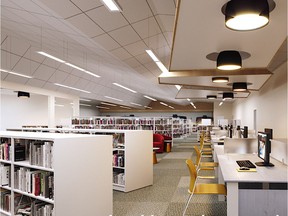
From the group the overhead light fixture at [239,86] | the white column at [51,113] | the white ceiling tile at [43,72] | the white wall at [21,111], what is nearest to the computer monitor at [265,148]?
the overhead light fixture at [239,86]

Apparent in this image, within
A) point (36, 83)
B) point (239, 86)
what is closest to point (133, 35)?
point (239, 86)

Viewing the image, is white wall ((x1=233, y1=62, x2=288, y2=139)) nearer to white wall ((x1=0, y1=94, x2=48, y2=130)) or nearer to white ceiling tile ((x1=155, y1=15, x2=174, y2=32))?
white ceiling tile ((x1=155, y1=15, x2=174, y2=32))

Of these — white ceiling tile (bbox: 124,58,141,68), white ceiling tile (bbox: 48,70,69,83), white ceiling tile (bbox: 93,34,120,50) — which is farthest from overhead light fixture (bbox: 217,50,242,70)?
white ceiling tile (bbox: 48,70,69,83)

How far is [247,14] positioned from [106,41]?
456 cm

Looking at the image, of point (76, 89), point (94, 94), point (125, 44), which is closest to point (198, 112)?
point (94, 94)

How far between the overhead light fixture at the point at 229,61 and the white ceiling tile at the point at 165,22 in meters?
1.71

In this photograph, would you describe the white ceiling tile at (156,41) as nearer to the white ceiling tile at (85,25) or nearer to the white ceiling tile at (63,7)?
the white ceiling tile at (85,25)

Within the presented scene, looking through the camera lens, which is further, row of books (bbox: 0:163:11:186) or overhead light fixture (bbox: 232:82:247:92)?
overhead light fixture (bbox: 232:82:247:92)

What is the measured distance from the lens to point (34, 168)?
3744 millimetres

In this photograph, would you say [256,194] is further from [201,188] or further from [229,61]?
[229,61]

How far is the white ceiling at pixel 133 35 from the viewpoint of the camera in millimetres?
3518

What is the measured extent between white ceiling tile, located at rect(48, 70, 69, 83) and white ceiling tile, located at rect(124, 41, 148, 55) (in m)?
5.32

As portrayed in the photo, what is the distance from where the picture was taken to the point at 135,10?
5.13 m

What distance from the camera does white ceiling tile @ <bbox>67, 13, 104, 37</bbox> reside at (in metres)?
5.17
